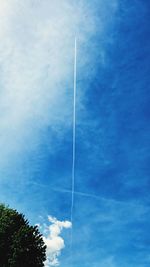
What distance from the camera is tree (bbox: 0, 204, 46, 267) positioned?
145ft

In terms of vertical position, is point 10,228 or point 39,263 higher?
point 10,228

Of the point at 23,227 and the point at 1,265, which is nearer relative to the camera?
the point at 1,265

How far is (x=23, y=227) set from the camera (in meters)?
47.5

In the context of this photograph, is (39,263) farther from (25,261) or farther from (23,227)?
(23,227)

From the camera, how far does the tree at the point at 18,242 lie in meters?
44.1

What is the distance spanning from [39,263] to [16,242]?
18.6 feet

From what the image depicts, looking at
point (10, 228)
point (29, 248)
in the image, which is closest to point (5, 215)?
point (10, 228)

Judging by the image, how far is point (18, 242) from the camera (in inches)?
1788

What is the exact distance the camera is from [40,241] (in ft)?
159

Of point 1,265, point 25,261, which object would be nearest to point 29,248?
point 25,261

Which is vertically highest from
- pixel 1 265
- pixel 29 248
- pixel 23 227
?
pixel 23 227

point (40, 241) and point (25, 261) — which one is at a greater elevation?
point (40, 241)

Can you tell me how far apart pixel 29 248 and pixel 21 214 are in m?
5.57

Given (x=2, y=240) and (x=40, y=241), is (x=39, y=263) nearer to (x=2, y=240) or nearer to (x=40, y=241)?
(x=40, y=241)
